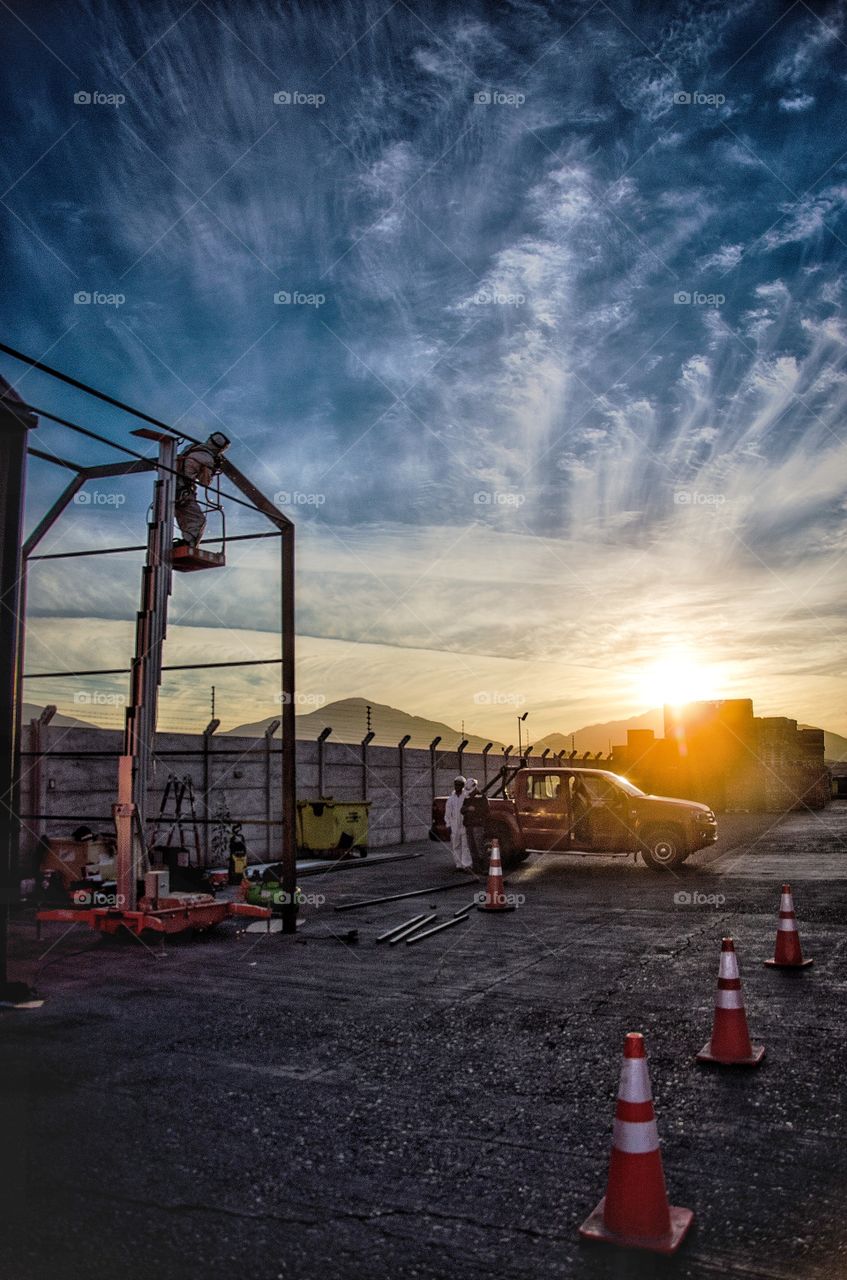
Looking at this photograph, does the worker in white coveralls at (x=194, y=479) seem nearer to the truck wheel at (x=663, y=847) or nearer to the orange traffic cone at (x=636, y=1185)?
the orange traffic cone at (x=636, y=1185)

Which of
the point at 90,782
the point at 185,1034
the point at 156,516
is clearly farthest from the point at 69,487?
the point at 185,1034

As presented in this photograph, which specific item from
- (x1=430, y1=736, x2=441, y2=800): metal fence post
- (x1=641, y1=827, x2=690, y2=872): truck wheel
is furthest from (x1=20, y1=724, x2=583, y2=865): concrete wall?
(x1=641, y1=827, x2=690, y2=872): truck wheel

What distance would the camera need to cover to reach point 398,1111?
16.1 feet

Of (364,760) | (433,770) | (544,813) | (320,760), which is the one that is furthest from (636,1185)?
(433,770)

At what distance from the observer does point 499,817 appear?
17641mm

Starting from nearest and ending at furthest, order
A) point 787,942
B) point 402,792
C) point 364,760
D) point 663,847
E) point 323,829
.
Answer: point 787,942 → point 663,847 → point 323,829 → point 364,760 → point 402,792

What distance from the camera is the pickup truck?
1686 cm

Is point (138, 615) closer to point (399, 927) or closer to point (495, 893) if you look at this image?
point (399, 927)

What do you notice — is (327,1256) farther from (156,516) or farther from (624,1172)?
(156,516)

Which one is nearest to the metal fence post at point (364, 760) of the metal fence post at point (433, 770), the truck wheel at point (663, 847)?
the metal fence post at point (433, 770)

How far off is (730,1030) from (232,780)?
13010mm

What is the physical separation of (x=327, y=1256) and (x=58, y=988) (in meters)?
5.35

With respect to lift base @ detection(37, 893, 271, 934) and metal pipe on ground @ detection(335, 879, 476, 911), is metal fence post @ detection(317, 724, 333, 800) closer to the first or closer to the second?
metal pipe on ground @ detection(335, 879, 476, 911)

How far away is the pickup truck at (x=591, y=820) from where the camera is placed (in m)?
16.9
